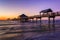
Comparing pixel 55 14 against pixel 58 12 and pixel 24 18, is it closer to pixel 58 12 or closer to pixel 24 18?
pixel 58 12

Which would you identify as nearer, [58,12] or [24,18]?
[58,12]

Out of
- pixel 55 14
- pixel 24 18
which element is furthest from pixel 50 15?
pixel 24 18

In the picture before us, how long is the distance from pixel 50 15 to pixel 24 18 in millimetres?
16545

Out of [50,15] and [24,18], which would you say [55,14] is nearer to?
[50,15]

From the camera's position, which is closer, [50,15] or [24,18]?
[50,15]

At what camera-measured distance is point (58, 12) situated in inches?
631

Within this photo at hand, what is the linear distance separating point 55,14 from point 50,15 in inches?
32.0

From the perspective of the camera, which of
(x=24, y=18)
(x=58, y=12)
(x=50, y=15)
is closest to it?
(x=58, y=12)

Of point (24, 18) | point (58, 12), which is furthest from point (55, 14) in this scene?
point (24, 18)

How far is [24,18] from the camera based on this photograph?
110ft

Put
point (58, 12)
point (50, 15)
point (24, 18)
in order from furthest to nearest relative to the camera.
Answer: point (24, 18) < point (50, 15) < point (58, 12)

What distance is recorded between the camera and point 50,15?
682 inches

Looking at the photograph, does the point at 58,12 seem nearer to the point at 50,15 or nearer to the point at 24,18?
the point at 50,15
